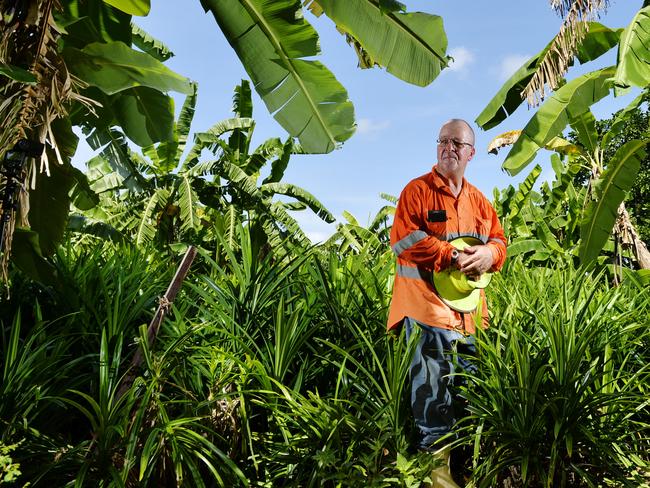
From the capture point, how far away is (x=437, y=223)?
385 centimetres

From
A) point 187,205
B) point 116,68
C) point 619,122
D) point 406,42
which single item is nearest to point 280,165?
point 187,205

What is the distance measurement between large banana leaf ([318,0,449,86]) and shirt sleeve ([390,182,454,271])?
5.78 feet

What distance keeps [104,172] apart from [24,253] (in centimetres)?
1108

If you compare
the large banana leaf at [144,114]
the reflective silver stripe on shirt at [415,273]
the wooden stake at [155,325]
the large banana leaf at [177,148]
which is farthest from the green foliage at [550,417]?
the large banana leaf at [177,148]

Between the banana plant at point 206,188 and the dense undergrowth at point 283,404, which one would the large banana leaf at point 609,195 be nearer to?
the dense undergrowth at point 283,404

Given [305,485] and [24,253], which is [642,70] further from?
[24,253]

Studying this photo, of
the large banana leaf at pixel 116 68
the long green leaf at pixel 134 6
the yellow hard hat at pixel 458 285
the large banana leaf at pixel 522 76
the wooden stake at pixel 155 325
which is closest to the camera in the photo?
the wooden stake at pixel 155 325

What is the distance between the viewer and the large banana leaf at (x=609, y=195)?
7.57m

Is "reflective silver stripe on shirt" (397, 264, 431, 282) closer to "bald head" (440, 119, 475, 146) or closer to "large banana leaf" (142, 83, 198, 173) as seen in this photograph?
"bald head" (440, 119, 475, 146)

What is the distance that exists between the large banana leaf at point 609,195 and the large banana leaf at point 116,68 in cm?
579

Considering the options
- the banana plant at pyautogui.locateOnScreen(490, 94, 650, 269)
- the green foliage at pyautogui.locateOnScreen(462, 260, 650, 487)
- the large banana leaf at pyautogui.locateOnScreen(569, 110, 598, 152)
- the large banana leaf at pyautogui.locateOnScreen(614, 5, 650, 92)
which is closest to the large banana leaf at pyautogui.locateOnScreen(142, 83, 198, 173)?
the banana plant at pyautogui.locateOnScreen(490, 94, 650, 269)

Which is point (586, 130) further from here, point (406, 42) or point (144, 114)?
point (144, 114)

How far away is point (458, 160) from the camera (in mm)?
3852

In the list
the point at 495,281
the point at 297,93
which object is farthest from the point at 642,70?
the point at 297,93
